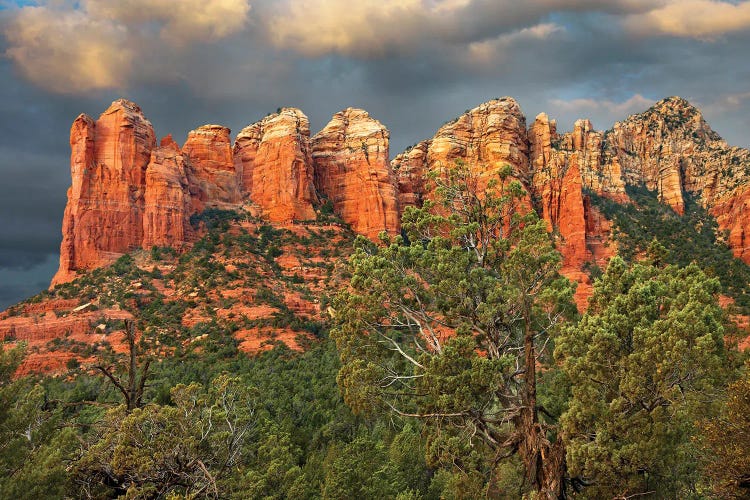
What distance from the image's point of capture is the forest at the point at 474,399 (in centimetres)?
1271

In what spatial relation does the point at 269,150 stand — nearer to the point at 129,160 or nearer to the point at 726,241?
the point at 129,160

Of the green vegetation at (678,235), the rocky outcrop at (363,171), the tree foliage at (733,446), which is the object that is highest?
the rocky outcrop at (363,171)

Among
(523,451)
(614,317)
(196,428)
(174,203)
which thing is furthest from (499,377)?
(174,203)

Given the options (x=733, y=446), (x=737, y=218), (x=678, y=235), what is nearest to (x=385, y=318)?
(x=733, y=446)

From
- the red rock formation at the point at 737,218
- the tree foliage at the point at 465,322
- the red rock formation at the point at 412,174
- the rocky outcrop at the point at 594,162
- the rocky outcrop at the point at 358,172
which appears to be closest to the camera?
the tree foliage at the point at 465,322

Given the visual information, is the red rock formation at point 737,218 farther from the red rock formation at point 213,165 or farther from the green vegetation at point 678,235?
the red rock formation at point 213,165

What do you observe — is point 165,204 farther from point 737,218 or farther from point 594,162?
point 737,218

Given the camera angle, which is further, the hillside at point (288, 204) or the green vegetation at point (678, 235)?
the green vegetation at point (678, 235)

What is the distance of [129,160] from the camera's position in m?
76.4

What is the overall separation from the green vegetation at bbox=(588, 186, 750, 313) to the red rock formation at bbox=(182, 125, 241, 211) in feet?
200

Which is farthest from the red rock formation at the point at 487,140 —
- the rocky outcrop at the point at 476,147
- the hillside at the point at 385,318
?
the hillside at the point at 385,318

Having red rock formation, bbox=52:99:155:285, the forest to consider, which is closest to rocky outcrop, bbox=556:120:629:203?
red rock formation, bbox=52:99:155:285

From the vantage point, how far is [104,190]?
7500 centimetres

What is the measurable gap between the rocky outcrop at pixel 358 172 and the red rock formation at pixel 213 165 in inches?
590
